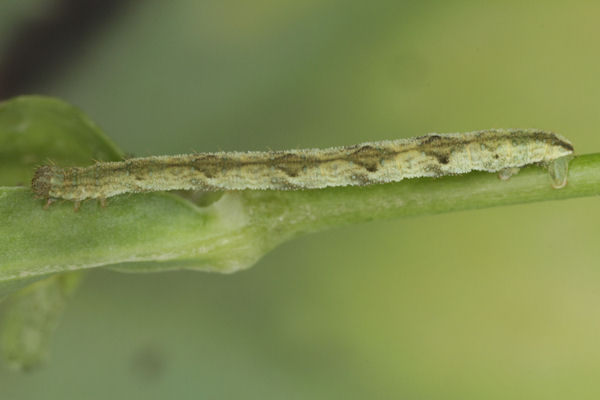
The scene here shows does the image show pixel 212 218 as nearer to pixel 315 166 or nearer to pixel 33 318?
pixel 315 166

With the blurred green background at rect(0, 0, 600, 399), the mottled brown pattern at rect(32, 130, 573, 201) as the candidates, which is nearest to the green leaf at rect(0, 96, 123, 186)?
the mottled brown pattern at rect(32, 130, 573, 201)

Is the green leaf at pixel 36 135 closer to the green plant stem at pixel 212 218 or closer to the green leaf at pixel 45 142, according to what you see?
the green leaf at pixel 45 142

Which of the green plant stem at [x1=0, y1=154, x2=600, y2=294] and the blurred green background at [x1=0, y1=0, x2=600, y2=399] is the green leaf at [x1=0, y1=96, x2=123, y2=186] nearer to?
the green plant stem at [x1=0, y1=154, x2=600, y2=294]

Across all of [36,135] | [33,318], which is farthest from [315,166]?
[33,318]

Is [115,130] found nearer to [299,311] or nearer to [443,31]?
[299,311]

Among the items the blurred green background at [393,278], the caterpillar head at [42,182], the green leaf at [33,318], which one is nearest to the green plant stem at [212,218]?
the caterpillar head at [42,182]
